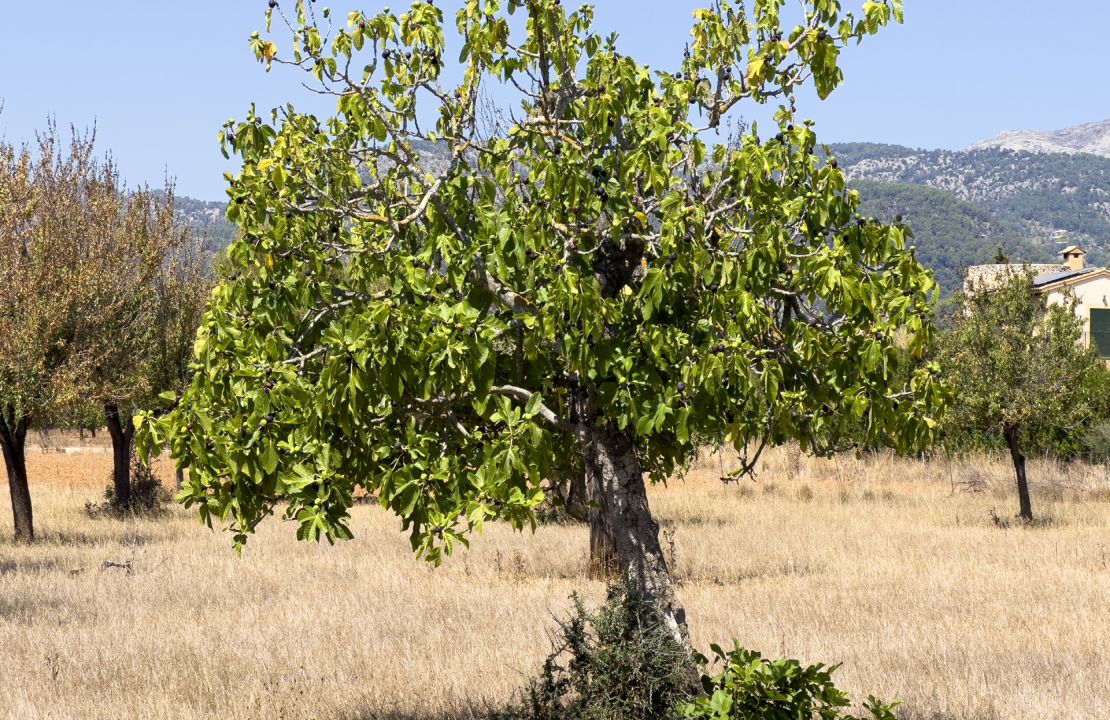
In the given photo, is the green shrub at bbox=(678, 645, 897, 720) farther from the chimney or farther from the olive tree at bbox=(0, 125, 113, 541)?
the chimney

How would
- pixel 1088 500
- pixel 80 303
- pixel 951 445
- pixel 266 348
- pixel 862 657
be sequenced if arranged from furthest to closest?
pixel 951 445
pixel 1088 500
pixel 80 303
pixel 862 657
pixel 266 348

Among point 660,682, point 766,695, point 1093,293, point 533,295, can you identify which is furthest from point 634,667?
point 1093,293

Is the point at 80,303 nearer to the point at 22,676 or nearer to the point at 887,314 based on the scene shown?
the point at 22,676

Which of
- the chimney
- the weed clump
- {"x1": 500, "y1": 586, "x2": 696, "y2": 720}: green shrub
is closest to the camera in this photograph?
{"x1": 500, "y1": 586, "x2": 696, "y2": 720}: green shrub

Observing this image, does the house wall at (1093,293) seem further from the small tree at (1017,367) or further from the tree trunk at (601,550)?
the tree trunk at (601,550)

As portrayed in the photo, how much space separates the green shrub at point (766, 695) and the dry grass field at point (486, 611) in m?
2.50

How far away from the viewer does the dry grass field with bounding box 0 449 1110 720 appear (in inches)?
415

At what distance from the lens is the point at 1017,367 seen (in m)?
24.3

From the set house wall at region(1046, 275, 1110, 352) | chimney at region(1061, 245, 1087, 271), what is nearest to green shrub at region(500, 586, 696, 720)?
house wall at region(1046, 275, 1110, 352)

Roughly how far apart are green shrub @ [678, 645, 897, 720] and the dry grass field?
2.50m

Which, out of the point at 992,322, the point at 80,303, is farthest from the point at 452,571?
the point at 992,322

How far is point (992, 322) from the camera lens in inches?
976

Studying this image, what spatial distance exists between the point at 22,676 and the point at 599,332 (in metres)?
8.32

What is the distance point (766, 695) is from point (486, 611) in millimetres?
7396
